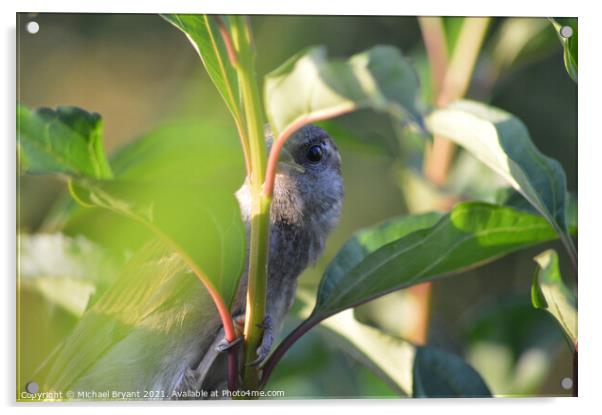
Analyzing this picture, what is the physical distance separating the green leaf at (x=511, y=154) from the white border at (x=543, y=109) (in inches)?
12.3

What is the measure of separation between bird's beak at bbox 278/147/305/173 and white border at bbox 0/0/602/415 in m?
0.33

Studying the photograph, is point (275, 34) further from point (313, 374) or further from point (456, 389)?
point (456, 389)

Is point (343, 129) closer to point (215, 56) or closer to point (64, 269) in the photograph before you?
point (215, 56)

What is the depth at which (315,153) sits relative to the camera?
5.20ft

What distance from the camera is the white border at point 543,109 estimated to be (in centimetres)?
153

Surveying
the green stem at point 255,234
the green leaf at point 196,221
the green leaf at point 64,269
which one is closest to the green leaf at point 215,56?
the green stem at point 255,234

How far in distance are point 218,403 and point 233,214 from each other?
50 cm

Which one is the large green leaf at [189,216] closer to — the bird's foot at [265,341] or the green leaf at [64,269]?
the bird's foot at [265,341]

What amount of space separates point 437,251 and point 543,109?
1.80 ft

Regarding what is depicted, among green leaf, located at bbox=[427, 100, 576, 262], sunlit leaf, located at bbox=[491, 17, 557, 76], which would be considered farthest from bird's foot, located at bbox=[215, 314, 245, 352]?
sunlit leaf, located at bbox=[491, 17, 557, 76]

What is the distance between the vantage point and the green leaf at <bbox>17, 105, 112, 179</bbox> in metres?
1.15

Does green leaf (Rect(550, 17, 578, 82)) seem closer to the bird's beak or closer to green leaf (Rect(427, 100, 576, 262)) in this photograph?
green leaf (Rect(427, 100, 576, 262))

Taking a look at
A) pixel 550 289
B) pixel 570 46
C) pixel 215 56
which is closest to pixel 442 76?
pixel 570 46
